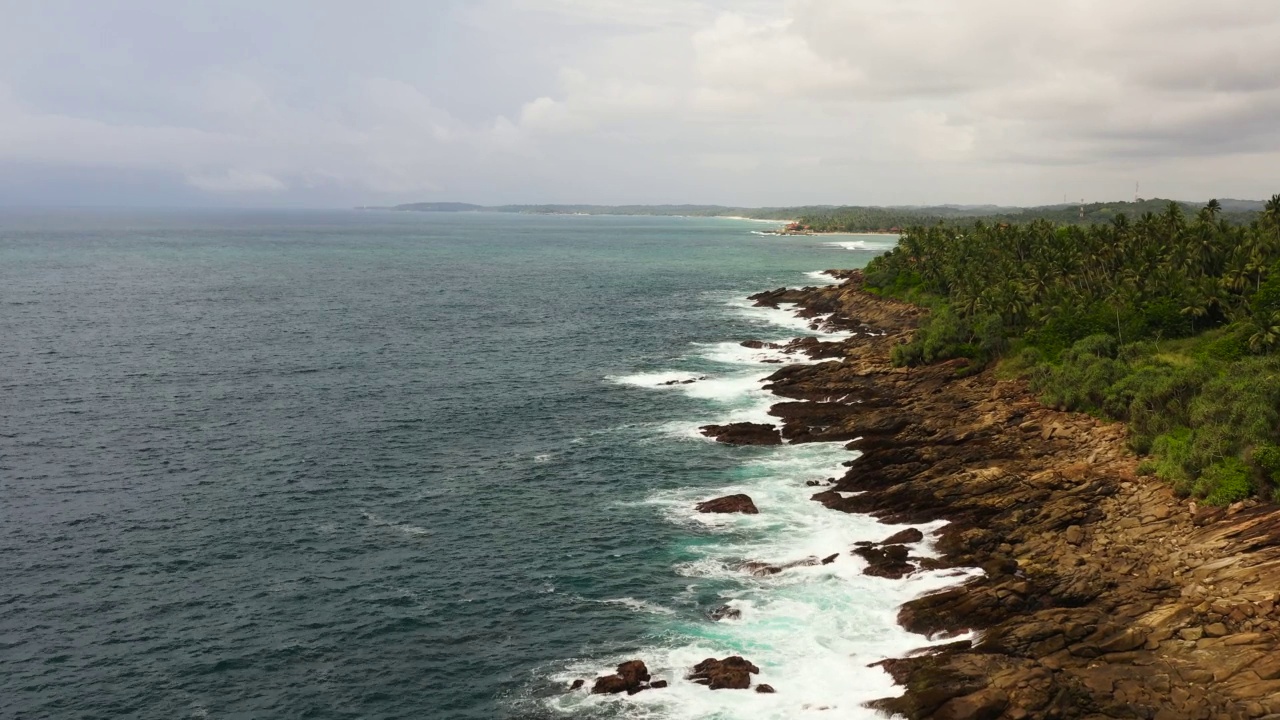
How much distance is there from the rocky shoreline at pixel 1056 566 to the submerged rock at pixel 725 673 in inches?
262

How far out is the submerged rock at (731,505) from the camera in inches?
2569

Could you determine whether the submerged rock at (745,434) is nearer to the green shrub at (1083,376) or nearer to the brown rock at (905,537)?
the brown rock at (905,537)

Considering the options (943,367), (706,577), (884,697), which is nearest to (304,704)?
(706,577)

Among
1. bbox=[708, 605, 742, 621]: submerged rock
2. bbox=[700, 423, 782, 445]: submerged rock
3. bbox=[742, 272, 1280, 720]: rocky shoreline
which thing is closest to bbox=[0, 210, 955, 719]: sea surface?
bbox=[708, 605, 742, 621]: submerged rock

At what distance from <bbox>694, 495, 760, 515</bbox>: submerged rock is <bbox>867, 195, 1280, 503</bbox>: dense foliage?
27641 mm

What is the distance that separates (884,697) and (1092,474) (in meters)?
29.5

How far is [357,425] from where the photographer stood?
3410 inches

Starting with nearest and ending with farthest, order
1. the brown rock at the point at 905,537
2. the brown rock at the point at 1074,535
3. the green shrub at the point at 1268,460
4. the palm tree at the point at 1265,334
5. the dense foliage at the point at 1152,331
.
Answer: the green shrub at the point at 1268,460 < the brown rock at the point at 1074,535 < the dense foliage at the point at 1152,331 < the brown rock at the point at 905,537 < the palm tree at the point at 1265,334

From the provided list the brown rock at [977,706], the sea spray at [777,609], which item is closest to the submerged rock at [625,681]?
the sea spray at [777,609]

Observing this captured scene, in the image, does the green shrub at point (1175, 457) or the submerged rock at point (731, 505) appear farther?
the submerged rock at point (731, 505)

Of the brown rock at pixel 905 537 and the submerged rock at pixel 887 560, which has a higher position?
the brown rock at pixel 905 537

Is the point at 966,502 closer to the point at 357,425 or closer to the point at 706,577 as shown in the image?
the point at 706,577

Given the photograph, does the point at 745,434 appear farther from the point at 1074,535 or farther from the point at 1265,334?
the point at 1265,334

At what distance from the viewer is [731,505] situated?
2584 inches
